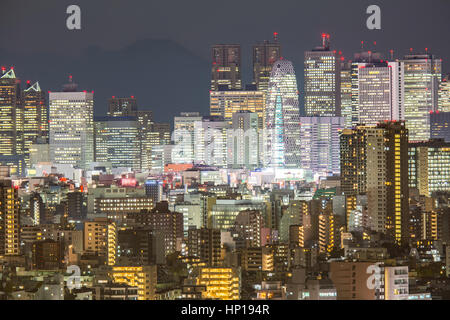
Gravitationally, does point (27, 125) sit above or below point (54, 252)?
above

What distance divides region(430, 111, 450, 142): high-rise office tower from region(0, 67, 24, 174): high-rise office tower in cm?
1146

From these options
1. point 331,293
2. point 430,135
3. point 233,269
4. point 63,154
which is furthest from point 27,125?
point 331,293

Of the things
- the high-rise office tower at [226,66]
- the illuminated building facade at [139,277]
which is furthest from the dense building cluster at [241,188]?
the high-rise office tower at [226,66]

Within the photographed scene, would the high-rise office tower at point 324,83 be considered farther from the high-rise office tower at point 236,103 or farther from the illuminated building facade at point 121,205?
the illuminated building facade at point 121,205

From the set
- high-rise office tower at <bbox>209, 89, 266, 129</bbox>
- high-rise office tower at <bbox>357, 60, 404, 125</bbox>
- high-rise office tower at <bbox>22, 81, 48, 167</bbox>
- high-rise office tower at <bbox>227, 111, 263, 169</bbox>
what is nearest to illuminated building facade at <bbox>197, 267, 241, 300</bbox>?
high-rise office tower at <bbox>22, 81, 48, 167</bbox>

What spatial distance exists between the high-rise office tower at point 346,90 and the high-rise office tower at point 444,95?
20.4 feet

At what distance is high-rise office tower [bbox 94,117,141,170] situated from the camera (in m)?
35.8

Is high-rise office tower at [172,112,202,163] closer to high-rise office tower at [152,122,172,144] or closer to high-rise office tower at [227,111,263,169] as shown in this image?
high-rise office tower at [152,122,172,144]

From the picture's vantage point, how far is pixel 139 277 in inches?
407

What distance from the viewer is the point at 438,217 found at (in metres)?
16.4

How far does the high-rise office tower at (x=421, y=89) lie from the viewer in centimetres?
2827

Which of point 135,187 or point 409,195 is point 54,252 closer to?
point 409,195

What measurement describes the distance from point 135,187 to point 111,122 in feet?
41.8

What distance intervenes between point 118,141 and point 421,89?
1051 cm
